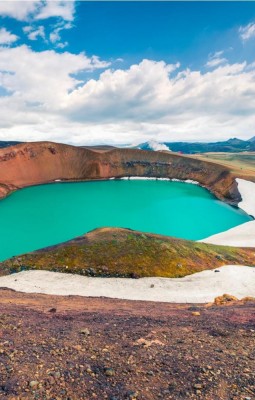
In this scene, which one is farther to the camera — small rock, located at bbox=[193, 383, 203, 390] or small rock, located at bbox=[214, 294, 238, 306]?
small rock, located at bbox=[214, 294, 238, 306]

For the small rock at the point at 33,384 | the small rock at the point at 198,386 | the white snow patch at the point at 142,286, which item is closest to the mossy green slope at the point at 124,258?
the white snow patch at the point at 142,286

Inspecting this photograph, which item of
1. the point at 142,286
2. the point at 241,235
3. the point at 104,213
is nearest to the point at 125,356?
the point at 142,286

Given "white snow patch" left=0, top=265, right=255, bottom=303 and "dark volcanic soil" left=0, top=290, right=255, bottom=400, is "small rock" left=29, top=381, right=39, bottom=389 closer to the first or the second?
"dark volcanic soil" left=0, top=290, right=255, bottom=400

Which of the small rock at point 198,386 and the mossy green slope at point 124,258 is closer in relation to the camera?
the small rock at point 198,386

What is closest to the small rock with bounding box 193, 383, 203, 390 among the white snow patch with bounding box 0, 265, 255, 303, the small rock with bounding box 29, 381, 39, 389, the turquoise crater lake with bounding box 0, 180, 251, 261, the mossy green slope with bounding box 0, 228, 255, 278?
the small rock with bounding box 29, 381, 39, 389

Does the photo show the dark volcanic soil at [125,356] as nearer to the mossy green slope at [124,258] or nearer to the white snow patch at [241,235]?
the mossy green slope at [124,258]

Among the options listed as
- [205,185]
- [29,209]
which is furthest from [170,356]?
[205,185]
